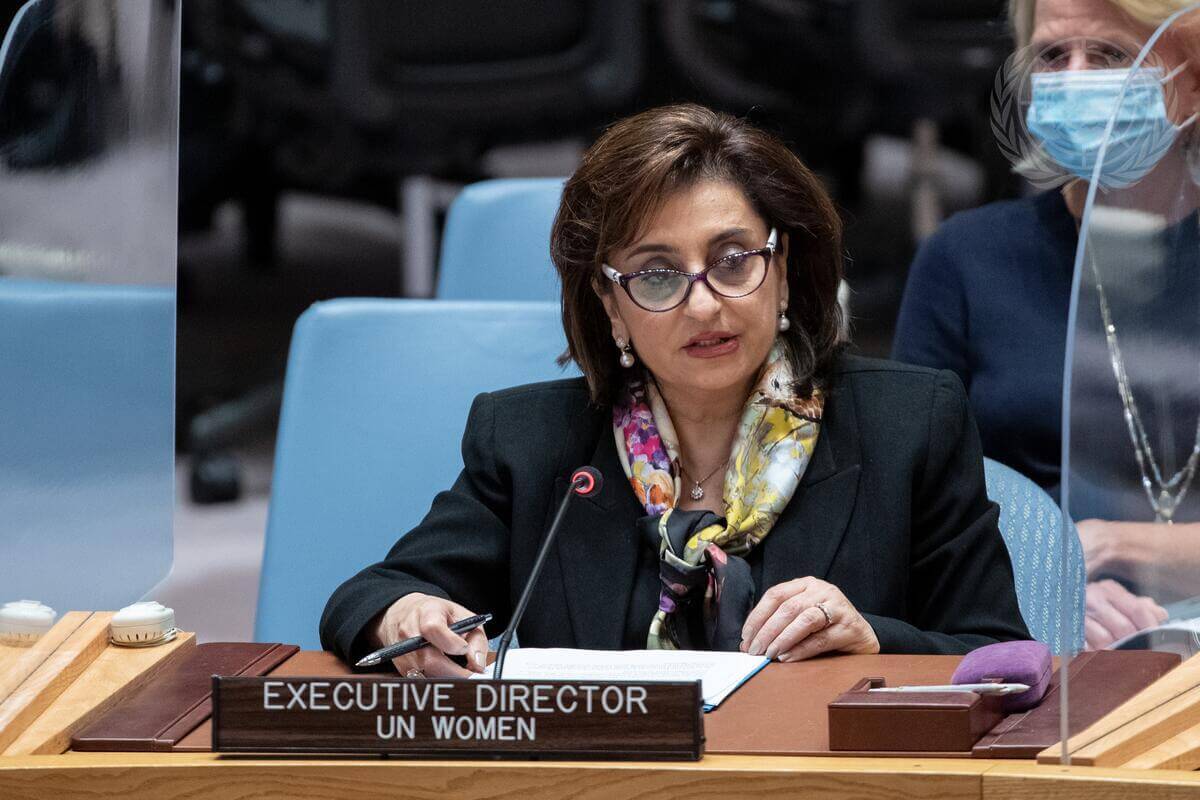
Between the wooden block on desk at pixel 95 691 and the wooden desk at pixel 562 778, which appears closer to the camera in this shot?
the wooden desk at pixel 562 778

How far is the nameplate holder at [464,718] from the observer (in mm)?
1182

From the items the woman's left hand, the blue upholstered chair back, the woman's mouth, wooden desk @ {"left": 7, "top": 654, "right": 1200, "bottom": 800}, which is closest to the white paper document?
the woman's left hand

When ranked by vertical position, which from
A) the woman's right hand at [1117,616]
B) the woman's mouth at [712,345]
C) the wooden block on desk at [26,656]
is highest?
the woman's mouth at [712,345]

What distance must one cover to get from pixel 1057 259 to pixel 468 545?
2.92ft

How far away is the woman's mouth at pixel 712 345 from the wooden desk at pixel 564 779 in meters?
0.70

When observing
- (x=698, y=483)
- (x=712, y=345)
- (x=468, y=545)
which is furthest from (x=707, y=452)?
(x=468, y=545)

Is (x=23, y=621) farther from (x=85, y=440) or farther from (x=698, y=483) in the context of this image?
(x=698, y=483)

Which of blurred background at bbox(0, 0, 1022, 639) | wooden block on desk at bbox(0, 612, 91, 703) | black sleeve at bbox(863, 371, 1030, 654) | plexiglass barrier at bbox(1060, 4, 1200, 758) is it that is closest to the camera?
plexiglass barrier at bbox(1060, 4, 1200, 758)

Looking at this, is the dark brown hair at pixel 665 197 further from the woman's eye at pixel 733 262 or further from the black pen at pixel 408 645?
the black pen at pixel 408 645

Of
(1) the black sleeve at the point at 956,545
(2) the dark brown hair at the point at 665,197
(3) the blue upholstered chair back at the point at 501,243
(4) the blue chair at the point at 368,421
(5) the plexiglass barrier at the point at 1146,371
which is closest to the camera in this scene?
(5) the plexiglass barrier at the point at 1146,371

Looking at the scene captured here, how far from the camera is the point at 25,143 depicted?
1410 millimetres

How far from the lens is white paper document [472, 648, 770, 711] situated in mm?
1420

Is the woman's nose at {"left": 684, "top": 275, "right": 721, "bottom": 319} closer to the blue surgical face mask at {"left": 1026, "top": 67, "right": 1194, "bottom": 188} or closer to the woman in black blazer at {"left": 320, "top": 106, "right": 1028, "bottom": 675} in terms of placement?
the woman in black blazer at {"left": 320, "top": 106, "right": 1028, "bottom": 675}

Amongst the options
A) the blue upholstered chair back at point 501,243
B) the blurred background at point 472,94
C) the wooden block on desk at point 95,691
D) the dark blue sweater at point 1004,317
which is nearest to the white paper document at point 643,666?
the wooden block on desk at point 95,691
